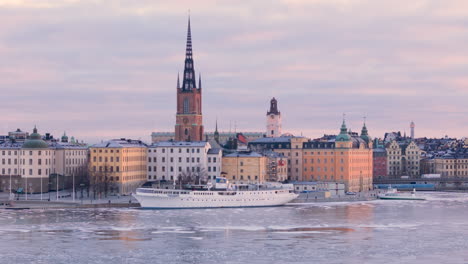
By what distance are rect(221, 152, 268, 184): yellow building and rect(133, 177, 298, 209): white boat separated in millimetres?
14031

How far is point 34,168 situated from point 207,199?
17675 millimetres

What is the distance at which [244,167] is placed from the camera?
357 feet

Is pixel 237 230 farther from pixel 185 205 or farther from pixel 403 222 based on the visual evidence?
pixel 185 205

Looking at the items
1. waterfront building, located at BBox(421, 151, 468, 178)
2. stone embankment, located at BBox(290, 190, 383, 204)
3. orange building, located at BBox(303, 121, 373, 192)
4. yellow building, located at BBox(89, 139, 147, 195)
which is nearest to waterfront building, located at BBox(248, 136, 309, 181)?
orange building, located at BBox(303, 121, 373, 192)

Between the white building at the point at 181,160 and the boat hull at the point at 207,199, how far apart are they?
14.4 meters

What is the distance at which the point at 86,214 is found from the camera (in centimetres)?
7775

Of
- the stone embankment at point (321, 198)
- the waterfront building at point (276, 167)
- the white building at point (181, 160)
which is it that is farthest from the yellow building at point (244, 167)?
the stone embankment at point (321, 198)

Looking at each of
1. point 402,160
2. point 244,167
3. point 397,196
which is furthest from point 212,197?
point 402,160

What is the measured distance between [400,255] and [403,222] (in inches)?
739

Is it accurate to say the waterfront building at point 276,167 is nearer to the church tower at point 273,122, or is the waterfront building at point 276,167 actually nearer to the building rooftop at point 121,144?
the building rooftop at point 121,144

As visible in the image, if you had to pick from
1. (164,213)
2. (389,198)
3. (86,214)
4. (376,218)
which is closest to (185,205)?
(164,213)

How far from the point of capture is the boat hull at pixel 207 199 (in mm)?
88250

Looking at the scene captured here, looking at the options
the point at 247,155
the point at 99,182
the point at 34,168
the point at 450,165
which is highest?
the point at 247,155

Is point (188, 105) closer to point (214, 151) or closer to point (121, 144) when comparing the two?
point (214, 151)
